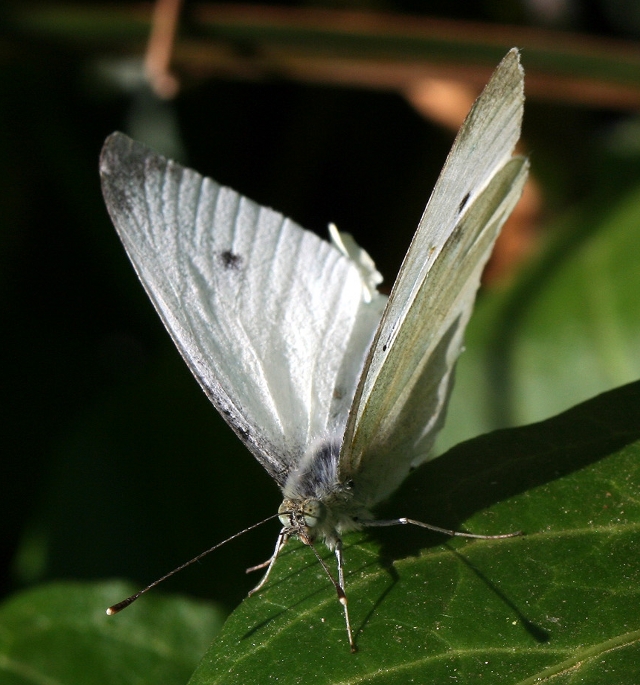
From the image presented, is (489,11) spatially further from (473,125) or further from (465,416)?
(473,125)

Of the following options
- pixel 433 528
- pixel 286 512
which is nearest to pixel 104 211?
pixel 286 512

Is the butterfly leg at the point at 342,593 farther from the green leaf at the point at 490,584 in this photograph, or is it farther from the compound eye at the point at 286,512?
the compound eye at the point at 286,512

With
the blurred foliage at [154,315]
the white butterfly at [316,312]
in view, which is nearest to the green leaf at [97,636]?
the blurred foliage at [154,315]

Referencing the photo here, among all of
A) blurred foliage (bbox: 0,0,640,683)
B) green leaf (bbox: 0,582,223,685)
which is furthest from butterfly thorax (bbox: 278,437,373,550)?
blurred foliage (bbox: 0,0,640,683)

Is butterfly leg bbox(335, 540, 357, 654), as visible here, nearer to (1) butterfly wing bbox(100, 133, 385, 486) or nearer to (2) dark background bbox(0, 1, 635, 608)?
(1) butterfly wing bbox(100, 133, 385, 486)

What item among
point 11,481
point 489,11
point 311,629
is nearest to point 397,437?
point 311,629

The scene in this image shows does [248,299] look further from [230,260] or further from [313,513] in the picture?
[313,513]
